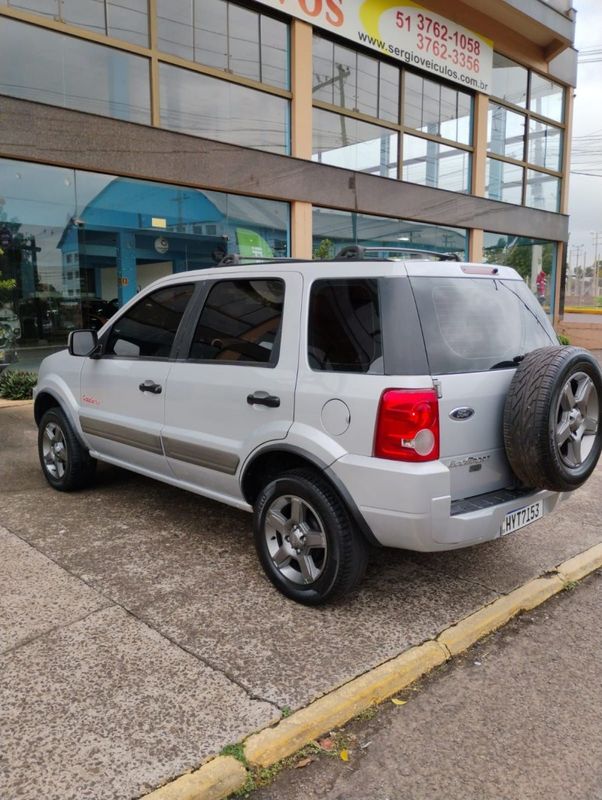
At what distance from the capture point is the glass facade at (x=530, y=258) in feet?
57.7

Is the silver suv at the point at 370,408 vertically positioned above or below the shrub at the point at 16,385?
above

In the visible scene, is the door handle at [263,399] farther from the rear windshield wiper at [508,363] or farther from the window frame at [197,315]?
the rear windshield wiper at [508,363]

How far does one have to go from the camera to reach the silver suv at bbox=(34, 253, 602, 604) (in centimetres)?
309

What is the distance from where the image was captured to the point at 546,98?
61.5 feet

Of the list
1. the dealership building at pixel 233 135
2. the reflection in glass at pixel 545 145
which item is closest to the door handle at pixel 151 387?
the dealership building at pixel 233 135

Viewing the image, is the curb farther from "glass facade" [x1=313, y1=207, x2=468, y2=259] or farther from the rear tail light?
"glass facade" [x1=313, y1=207, x2=468, y2=259]

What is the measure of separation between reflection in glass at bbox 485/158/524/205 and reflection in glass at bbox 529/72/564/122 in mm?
2030

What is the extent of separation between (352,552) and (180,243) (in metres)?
9.44

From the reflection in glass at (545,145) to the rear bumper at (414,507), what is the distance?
17.9m

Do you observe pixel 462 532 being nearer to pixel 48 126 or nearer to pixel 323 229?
pixel 48 126

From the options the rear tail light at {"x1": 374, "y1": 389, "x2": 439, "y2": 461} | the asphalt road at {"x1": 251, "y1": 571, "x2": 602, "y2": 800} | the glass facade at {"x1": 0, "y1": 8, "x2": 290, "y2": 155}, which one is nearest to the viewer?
the asphalt road at {"x1": 251, "y1": 571, "x2": 602, "y2": 800}

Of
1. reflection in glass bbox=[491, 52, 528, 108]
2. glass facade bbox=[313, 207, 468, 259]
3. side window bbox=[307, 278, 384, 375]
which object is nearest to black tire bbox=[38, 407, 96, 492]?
side window bbox=[307, 278, 384, 375]

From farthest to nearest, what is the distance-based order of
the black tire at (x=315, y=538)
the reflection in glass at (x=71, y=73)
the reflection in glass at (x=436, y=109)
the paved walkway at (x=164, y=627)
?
the reflection in glass at (x=436, y=109), the reflection in glass at (x=71, y=73), the black tire at (x=315, y=538), the paved walkway at (x=164, y=627)

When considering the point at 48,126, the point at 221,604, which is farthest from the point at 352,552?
the point at 48,126
